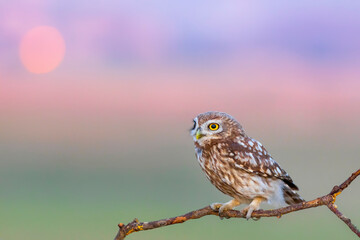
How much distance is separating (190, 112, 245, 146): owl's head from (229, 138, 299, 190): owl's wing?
132mm

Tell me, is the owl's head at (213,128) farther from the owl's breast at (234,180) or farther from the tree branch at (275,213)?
the tree branch at (275,213)

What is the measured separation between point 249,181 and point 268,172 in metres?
0.21

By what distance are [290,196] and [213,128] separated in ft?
3.65

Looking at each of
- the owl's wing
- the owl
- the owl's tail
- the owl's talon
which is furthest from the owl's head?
the owl's tail

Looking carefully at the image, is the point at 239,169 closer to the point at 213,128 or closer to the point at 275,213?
the point at 213,128

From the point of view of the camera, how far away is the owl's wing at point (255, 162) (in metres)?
4.04

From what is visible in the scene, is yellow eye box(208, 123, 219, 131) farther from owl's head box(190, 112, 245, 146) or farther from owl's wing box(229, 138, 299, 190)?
owl's wing box(229, 138, 299, 190)

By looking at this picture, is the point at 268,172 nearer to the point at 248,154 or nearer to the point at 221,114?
the point at 248,154

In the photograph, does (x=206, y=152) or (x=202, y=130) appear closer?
(x=202, y=130)

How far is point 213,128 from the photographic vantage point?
385 centimetres

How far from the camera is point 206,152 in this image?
410cm

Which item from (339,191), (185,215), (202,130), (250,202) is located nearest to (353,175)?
(339,191)

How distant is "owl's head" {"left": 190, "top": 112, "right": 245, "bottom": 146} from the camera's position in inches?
147

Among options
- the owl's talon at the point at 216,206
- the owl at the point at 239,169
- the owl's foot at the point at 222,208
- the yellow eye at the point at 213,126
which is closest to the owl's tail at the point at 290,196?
the owl at the point at 239,169
